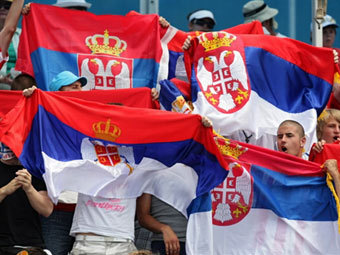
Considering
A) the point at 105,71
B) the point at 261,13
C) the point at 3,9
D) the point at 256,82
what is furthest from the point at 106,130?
the point at 261,13

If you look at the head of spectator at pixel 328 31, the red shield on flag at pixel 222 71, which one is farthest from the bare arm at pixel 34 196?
the head of spectator at pixel 328 31

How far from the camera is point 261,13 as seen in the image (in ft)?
34.4

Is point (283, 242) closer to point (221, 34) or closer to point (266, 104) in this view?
point (266, 104)

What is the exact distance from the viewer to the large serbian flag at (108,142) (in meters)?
7.44

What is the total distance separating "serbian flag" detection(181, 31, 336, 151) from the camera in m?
8.51

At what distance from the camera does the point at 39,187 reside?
7355 millimetres

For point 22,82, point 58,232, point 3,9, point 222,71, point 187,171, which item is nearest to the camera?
point 58,232

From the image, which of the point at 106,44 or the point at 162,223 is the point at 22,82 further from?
the point at 162,223

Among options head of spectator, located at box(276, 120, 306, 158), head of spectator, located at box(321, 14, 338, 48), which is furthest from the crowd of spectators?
head of spectator, located at box(321, 14, 338, 48)

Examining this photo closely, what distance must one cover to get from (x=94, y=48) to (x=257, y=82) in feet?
5.66

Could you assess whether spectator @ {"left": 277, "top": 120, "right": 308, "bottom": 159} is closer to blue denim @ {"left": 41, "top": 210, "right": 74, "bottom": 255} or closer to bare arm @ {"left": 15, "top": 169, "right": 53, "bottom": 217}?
blue denim @ {"left": 41, "top": 210, "right": 74, "bottom": 255}

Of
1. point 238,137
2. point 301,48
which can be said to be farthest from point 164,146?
point 301,48

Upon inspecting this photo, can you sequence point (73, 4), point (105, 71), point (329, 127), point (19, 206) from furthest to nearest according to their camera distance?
point (73, 4) → point (105, 71) → point (329, 127) → point (19, 206)

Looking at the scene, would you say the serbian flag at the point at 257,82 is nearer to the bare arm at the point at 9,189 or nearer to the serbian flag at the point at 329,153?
the serbian flag at the point at 329,153
